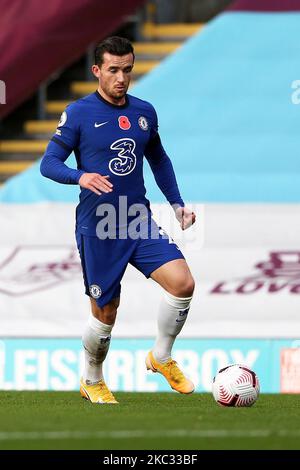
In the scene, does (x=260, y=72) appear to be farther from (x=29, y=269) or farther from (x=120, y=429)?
(x=120, y=429)

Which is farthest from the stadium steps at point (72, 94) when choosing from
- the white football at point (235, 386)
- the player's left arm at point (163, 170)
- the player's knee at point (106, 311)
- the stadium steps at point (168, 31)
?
the white football at point (235, 386)

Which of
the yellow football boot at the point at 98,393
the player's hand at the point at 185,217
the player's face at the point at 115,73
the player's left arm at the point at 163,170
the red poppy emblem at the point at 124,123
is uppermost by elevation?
the player's face at the point at 115,73

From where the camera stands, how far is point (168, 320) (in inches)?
297

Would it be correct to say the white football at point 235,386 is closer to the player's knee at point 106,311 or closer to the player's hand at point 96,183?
the player's knee at point 106,311

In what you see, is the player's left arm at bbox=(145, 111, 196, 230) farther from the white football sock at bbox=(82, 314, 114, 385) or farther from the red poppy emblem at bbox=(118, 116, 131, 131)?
the white football sock at bbox=(82, 314, 114, 385)

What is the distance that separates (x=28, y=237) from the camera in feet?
38.7

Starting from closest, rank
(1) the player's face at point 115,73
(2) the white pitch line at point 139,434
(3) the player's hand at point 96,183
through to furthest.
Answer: (2) the white pitch line at point 139,434 → (3) the player's hand at point 96,183 → (1) the player's face at point 115,73

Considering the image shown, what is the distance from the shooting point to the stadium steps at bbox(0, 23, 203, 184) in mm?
15031

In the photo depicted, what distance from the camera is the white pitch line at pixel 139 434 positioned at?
19.0 feet

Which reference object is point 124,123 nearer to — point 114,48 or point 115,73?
point 115,73

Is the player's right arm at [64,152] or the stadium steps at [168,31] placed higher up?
the player's right arm at [64,152]

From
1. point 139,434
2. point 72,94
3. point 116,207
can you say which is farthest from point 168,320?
point 72,94

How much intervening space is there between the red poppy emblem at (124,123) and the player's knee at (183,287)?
90cm

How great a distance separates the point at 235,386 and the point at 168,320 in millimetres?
532
